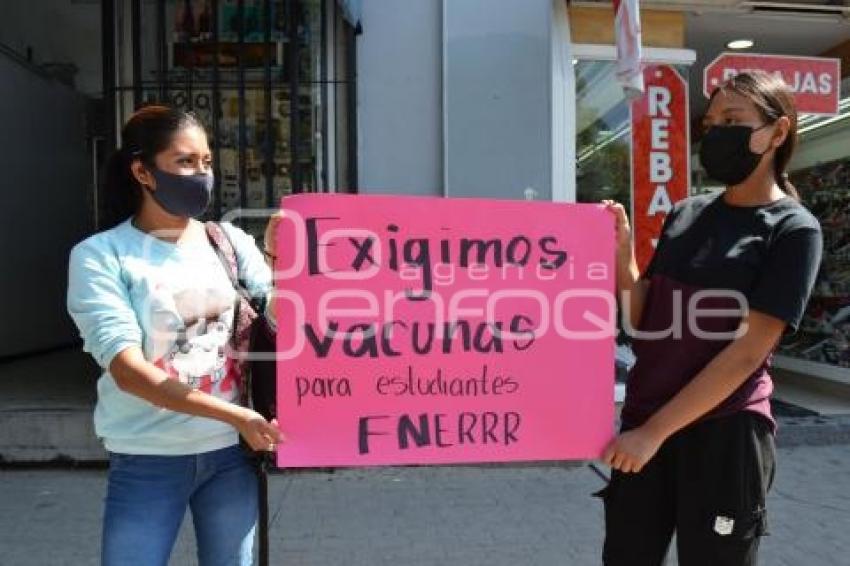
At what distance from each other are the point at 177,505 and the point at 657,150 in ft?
15.8

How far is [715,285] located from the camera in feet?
6.73

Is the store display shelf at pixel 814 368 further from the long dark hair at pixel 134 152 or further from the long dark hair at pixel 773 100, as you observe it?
the long dark hair at pixel 134 152

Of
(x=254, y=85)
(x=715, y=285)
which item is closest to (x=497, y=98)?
(x=254, y=85)

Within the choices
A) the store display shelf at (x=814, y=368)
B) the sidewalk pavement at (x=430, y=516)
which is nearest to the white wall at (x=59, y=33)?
the sidewalk pavement at (x=430, y=516)

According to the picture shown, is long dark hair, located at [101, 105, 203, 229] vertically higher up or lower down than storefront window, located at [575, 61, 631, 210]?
lower down

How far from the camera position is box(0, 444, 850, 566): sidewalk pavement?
3861mm

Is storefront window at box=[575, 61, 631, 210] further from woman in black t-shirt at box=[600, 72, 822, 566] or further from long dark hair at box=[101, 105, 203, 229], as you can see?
long dark hair at box=[101, 105, 203, 229]

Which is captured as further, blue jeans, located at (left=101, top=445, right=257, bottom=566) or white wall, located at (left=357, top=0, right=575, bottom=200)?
white wall, located at (left=357, top=0, right=575, bottom=200)

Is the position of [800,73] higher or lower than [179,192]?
higher

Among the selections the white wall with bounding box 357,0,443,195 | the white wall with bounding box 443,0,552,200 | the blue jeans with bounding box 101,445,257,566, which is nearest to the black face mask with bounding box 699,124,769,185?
the blue jeans with bounding box 101,445,257,566

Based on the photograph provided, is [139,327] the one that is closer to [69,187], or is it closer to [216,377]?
[216,377]

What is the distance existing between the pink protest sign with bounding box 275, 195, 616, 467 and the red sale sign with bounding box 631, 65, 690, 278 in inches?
146

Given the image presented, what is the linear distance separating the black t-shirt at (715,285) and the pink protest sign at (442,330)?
20 cm

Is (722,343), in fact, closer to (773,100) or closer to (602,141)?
(773,100)
